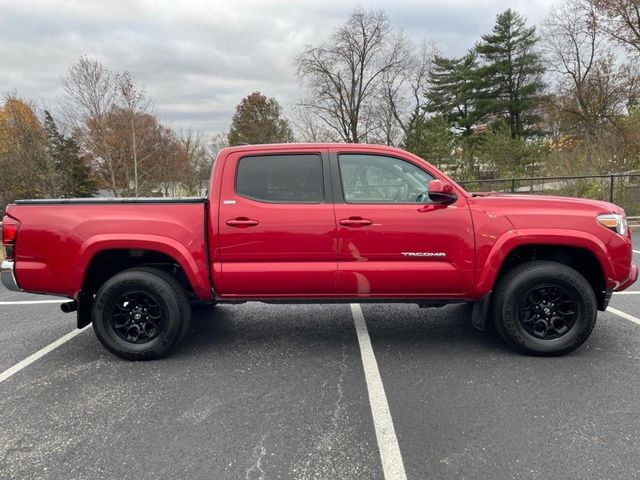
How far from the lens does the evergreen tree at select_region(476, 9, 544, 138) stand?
4091 cm

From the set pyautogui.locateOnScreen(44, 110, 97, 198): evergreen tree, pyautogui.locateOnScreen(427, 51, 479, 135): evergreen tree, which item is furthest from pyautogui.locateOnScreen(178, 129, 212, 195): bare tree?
pyautogui.locateOnScreen(427, 51, 479, 135): evergreen tree

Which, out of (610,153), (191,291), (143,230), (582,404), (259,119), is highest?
(259,119)

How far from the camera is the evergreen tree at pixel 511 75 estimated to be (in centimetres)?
4091

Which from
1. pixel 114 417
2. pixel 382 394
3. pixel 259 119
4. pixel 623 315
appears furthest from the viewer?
pixel 259 119

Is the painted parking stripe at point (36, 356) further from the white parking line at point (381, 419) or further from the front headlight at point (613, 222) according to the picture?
the front headlight at point (613, 222)

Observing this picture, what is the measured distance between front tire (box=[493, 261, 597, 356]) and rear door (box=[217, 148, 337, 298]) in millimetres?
1512

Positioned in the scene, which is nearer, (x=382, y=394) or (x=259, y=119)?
(x=382, y=394)

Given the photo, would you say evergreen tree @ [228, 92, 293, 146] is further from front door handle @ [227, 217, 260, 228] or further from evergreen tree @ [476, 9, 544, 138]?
front door handle @ [227, 217, 260, 228]

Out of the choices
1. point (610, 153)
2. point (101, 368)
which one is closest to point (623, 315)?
point (101, 368)

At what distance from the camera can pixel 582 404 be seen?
292 centimetres

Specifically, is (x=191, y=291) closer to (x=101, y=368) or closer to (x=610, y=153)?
(x=101, y=368)

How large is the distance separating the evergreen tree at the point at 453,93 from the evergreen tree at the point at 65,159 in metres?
34.6

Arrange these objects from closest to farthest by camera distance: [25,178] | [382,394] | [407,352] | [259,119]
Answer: [382,394] < [407,352] < [25,178] < [259,119]

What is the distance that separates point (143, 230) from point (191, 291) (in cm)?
78
